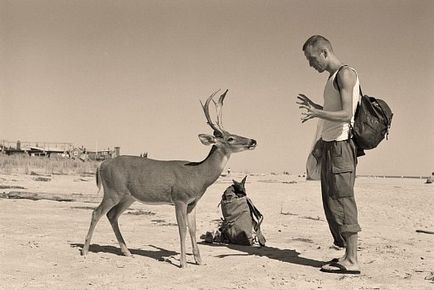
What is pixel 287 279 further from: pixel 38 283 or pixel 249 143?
pixel 38 283

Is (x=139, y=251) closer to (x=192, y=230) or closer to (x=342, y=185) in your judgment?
(x=192, y=230)

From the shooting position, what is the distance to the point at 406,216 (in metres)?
14.8

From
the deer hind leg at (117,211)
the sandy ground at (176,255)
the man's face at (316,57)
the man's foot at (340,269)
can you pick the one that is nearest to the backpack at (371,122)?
the man's face at (316,57)

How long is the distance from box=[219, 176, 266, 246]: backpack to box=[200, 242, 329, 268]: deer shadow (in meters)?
0.15

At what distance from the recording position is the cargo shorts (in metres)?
6.46

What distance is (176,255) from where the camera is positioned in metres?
7.47

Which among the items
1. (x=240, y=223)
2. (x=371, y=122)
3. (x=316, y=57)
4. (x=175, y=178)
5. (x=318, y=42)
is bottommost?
(x=240, y=223)

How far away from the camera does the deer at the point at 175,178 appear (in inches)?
271

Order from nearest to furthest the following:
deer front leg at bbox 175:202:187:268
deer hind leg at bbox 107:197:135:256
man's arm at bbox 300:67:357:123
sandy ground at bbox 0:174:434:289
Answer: sandy ground at bbox 0:174:434:289
man's arm at bbox 300:67:357:123
deer front leg at bbox 175:202:187:268
deer hind leg at bbox 107:197:135:256

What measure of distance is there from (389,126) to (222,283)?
2647 mm

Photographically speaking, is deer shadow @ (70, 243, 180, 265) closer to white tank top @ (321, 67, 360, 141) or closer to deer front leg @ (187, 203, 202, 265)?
deer front leg @ (187, 203, 202, 265)

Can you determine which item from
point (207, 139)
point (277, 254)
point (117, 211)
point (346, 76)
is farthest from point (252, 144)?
point (117, 211)

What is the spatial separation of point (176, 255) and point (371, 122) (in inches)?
123

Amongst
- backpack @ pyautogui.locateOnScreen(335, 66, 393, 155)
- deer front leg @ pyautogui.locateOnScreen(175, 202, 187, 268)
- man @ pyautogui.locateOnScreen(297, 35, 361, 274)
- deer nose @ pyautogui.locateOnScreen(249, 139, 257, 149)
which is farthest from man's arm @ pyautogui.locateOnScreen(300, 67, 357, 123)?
deer front leg @ pyautogui.locateOnScreen(175, 202, 187, 268)
